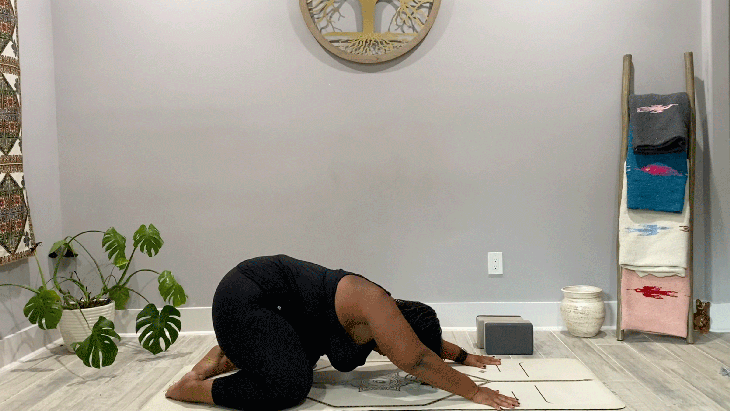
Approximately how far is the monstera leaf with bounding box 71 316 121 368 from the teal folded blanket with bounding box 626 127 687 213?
2.33 m

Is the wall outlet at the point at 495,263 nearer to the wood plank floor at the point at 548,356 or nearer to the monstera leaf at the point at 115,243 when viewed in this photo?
the wood plank floor at the point at 548,356

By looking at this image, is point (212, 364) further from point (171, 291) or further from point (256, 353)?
point (171, 291)

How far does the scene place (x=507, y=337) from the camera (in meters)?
2.95

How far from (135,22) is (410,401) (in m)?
2.32

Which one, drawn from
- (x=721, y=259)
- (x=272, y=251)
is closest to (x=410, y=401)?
(x=272, y=251)

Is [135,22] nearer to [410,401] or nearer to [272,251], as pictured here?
[272,251]

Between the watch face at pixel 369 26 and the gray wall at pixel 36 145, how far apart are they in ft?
4.18

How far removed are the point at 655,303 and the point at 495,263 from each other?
2.47 feet

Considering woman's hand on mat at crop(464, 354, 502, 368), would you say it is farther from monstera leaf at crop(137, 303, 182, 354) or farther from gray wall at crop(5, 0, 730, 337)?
monstera leaf at crop(137, 303, 182, 354)

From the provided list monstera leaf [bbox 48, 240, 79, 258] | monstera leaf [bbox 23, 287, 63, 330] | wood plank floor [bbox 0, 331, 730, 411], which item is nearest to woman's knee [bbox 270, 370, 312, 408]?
wood plank floor [bbox 0, 331, 730, 411]

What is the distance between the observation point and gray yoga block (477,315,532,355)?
9.64 feet

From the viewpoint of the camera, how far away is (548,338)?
3248 millimetres

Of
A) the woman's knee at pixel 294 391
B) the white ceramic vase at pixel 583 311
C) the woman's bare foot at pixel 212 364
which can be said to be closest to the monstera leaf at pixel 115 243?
the woman's bare foot at pixel 212 364

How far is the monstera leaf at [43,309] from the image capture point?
2.75m
